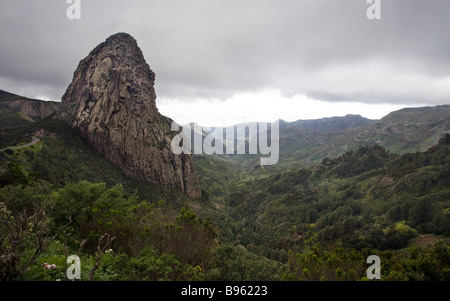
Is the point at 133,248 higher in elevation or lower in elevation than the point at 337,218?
higher

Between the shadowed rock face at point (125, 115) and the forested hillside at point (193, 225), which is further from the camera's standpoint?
the shadowed rock face at point (125, 115)

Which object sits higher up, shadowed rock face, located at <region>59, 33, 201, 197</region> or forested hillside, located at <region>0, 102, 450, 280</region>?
shadowed rock face, located at <region>59, 33, 201, 197</region>

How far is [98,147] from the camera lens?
12650 centimetres

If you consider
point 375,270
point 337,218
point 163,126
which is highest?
point 163,126

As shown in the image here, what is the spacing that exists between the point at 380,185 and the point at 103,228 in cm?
18671

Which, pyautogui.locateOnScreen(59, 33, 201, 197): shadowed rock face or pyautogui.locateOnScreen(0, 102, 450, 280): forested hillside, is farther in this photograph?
pyautogui.locateOnScreen(59, 33, 201, 197): shadowed rock face

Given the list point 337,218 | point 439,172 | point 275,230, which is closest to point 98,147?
point 275,230

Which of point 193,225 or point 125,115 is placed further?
point 125,115

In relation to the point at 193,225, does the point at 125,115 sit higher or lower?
higher

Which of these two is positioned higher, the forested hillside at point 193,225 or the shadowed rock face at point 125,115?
the shadowed rock face at point 125,115

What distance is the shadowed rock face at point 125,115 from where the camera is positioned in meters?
130

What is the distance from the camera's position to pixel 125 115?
460 feet

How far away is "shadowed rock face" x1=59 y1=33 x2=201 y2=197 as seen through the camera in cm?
13050
